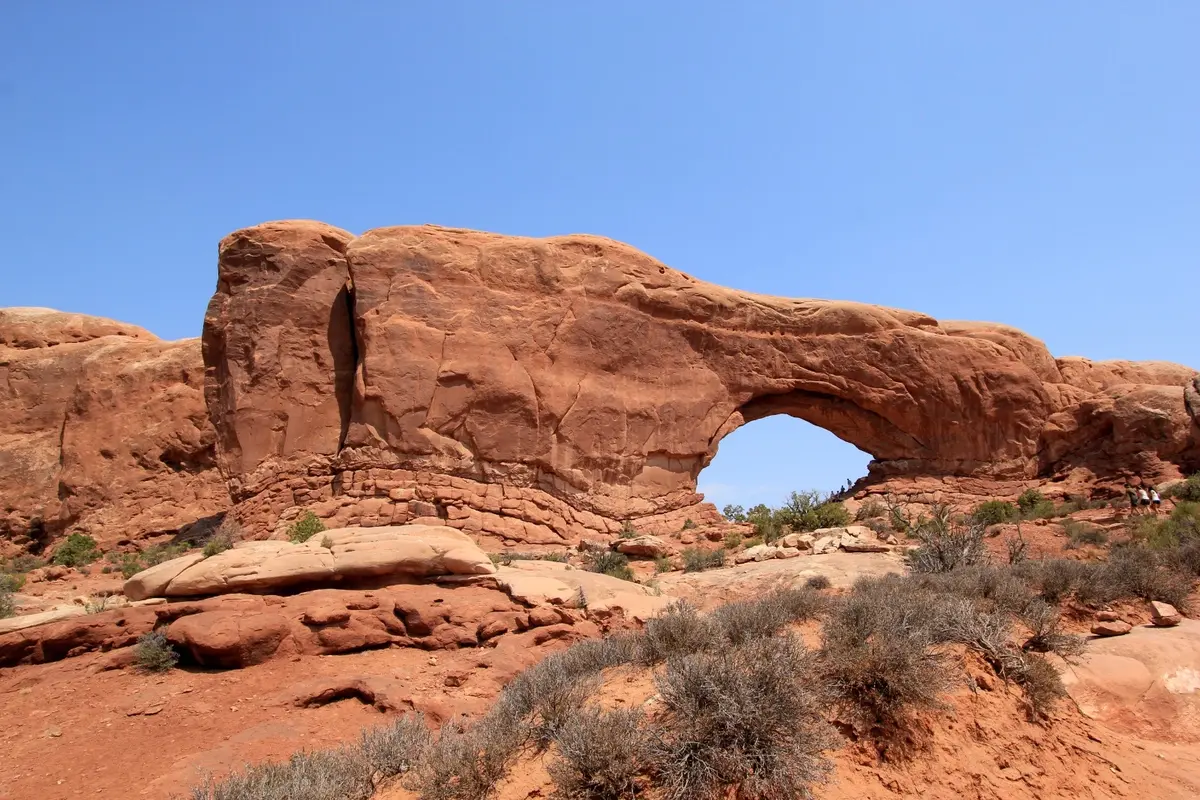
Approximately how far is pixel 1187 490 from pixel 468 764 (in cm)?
1989

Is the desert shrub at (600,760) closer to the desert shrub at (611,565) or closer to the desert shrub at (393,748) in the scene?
the desert shrub at (393,748)

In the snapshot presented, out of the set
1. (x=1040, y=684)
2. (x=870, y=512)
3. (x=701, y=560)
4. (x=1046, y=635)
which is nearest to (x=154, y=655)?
(x=1040, y=684)

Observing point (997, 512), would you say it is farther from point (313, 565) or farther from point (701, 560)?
point (313, 565)

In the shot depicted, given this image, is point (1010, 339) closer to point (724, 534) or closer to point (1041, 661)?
point (724, 534)

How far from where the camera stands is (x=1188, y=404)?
837 inches

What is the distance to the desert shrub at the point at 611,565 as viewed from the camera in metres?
13.7

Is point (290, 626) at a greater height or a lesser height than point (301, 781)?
greater

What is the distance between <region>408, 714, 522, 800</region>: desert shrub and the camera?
490cm

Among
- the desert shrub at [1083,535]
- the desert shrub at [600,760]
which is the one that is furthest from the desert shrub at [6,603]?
the desert shrub at [1083,535]

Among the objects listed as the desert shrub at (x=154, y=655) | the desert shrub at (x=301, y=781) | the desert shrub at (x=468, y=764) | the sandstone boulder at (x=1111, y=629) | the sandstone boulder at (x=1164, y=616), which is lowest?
the desert shrub at (x=154, y=655)

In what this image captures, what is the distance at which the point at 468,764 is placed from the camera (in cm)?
502

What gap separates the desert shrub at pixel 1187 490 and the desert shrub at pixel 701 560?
37.9ft

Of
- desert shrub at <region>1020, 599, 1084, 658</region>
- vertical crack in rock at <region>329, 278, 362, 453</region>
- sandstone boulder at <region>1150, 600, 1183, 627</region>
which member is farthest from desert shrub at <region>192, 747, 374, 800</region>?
vertical crack in rock at <region>329, 278, 362, 453</region>

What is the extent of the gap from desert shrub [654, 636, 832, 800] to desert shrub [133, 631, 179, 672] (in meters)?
5.28
